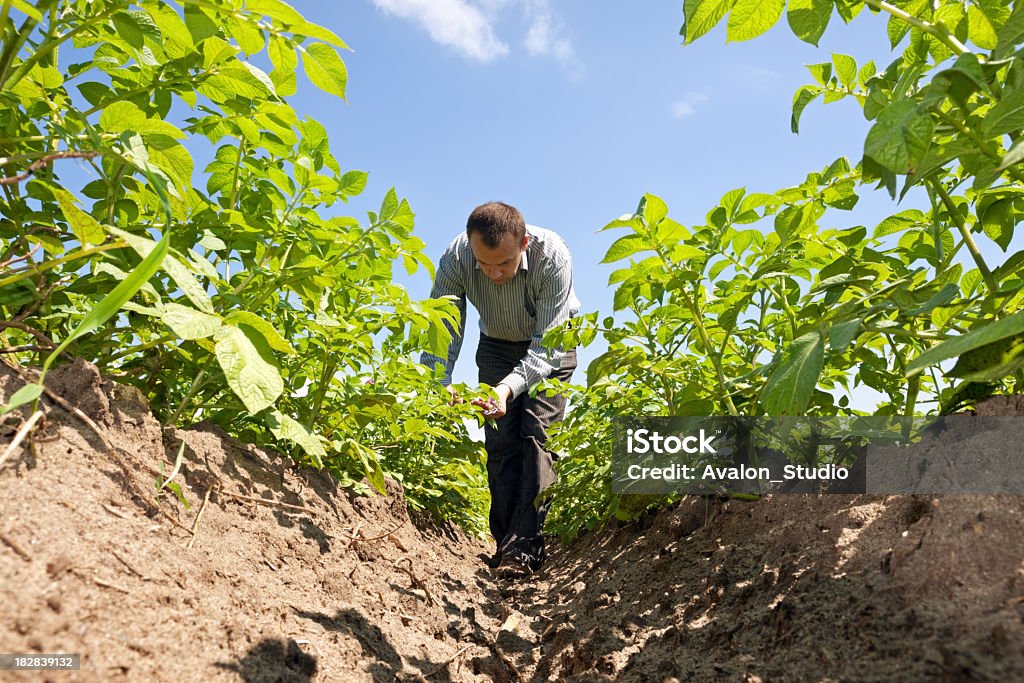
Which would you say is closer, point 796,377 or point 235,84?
point 796,377

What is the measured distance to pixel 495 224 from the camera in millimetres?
3682

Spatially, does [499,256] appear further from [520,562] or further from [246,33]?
[246,33]

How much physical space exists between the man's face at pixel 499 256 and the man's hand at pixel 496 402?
0.66 m

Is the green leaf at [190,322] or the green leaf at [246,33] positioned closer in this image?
the green leaf at [190,322]

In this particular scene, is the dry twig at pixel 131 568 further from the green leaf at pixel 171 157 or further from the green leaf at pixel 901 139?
the green leaf at pixel 901 139

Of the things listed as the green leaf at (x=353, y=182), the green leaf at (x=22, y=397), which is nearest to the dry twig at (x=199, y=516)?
the green leaf at (x=22, y=397)

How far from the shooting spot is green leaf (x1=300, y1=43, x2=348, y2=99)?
4.65ft

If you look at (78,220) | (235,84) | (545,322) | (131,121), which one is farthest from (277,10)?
(545,322)

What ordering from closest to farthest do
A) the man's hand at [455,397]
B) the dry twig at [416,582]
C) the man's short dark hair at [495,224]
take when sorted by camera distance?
1. the dry twig at [416,582]
2. the man's hand at [455,397]
3. the man's short dark hair at [495,224]

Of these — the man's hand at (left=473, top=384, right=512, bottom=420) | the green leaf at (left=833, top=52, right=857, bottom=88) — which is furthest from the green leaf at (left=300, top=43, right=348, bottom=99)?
the man's hand at (left=473, top=384, right=512, bottom=420)

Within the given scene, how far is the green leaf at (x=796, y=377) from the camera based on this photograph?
46.9 inches

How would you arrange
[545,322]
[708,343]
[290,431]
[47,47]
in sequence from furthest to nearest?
1. [545,322]
2. [708,343]
3. [290,431]
4. [47,47]

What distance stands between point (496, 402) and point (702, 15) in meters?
2.26

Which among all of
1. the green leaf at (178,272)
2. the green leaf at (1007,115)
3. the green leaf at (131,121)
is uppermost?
the green leaf at (131,121)
